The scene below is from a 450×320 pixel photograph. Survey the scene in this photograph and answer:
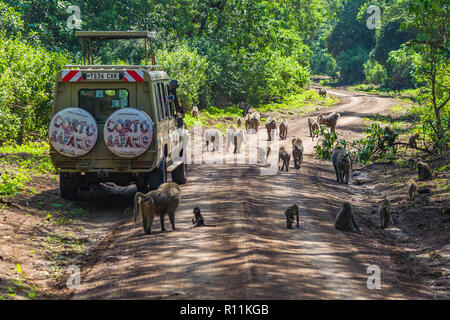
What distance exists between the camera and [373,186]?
17.6m

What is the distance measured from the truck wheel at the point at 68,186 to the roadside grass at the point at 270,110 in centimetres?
1455

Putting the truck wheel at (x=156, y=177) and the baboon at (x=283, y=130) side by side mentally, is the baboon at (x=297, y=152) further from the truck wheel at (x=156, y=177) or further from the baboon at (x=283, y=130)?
the truck wheel at (x=156, y=177)

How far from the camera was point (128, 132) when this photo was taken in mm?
12055

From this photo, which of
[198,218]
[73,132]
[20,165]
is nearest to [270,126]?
[20,165]

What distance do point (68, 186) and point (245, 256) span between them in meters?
5.62

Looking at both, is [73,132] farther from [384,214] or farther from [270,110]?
[270,110]

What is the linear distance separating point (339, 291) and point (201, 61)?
2537 centimetres

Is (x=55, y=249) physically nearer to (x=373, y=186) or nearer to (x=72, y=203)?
(x=72, y=203)

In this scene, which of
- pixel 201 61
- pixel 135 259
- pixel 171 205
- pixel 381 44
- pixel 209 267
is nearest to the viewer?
pixel 209 267

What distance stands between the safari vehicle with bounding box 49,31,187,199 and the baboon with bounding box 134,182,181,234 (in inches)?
59.7

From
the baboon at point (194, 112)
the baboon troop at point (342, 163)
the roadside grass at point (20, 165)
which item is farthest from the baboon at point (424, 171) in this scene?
the baboon at point (194, 112)

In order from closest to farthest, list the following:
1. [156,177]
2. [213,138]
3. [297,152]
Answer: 1. [156,177]
2. [297,152]
3. [213,138]

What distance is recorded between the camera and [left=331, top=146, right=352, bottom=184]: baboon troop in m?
17.3

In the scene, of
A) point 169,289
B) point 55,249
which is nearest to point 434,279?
point 169,289
